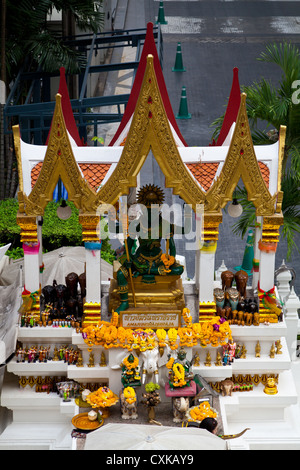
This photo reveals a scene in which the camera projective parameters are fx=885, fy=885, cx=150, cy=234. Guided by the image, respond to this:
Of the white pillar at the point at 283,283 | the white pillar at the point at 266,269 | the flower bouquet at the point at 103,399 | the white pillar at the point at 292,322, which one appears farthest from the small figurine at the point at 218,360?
the white pillar at the point at 283,283

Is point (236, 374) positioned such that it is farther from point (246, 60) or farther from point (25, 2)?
point (246, 60)

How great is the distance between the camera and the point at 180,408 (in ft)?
47.7

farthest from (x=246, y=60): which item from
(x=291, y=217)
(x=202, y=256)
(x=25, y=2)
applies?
(x=202, y=256)

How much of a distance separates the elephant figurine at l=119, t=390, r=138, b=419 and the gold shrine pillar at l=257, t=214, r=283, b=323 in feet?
9.36

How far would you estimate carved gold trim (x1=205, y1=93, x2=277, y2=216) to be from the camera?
578 inches

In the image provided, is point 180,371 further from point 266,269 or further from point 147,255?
point 266,269

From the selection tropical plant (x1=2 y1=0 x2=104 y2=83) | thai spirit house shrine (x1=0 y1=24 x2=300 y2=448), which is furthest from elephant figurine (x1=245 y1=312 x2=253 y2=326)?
tropical plant (x1=2 y1=0 x2=104 y2=83)

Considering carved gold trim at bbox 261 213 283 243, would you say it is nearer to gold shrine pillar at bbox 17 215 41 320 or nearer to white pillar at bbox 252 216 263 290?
white pillar at bbox 252 216 263 290

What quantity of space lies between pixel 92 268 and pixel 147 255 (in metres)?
1.03

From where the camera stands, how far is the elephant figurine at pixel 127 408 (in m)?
14.7

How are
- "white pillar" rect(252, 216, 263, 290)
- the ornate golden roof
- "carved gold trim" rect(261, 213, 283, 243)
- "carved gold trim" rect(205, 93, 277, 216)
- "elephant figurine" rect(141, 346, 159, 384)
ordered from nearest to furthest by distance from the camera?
the ornate golden roof
"carved gold trim" rect(205, 93, 277, 216)
"elephant figurine" rect(141, 346, 159, 384)
"carved gold trim" rect(261, 213, 283, 243)
"white pillar" rect(252, 216, 263, 290)

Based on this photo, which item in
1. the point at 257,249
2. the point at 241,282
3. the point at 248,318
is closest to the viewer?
the point at 248,318

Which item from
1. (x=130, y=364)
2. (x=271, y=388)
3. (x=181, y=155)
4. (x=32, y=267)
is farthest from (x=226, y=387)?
(x=181, y=155)

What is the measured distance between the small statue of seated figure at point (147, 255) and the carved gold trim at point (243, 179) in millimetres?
992
